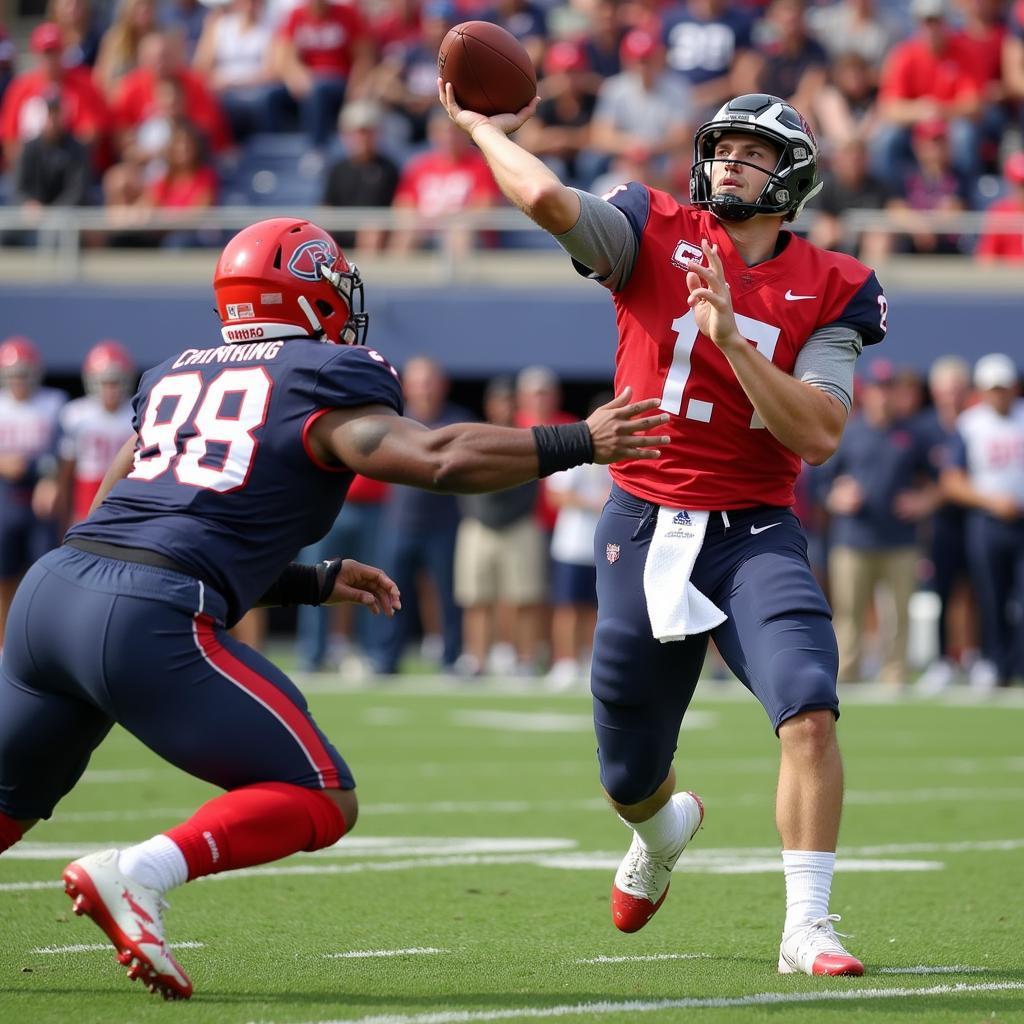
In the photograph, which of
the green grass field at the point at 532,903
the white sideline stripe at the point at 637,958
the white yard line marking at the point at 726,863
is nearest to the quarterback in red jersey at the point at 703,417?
the white sideline stripe at the point at 637,958

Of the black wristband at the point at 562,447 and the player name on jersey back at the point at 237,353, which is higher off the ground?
the player name on jersey back at the point at 237,353

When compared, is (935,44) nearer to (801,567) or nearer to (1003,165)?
(1003,165)

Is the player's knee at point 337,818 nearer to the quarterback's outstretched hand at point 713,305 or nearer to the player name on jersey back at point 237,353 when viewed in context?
the player name on jersey back at point 237,353

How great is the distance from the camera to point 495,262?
1590 centimetres

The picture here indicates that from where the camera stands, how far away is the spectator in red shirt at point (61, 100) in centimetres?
1648

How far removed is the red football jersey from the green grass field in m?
1.16

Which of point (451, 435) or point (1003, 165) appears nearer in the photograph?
point (451, 435)

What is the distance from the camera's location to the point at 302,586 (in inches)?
176

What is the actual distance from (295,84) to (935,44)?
5.62 m

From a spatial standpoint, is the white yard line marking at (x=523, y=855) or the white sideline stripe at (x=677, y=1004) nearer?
the white sideline stripe at (x=677, y=1004)

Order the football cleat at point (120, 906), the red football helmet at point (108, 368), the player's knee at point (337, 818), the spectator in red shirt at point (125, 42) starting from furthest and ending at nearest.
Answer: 1. the spectator in red shirt at point (125, 42)
2. the red football helmet at point (108, 368)
3. the player's knee at point (337, 818)
4. the football cleat at point (120, 906)

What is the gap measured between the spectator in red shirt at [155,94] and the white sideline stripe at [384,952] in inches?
502

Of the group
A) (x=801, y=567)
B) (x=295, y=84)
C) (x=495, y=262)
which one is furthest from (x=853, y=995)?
(x=295, y=84)

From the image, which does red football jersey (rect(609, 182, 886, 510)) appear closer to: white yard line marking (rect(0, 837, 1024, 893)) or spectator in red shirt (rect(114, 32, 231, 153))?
white yard line marking (rect(0, 837, 1024, 893))
